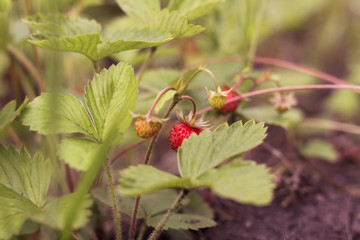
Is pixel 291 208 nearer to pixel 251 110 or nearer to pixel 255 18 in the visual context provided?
pixel 251 110

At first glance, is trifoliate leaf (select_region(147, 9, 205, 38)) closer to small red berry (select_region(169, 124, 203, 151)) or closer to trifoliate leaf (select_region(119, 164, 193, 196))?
small red berry (select_region(169, 124, 203, 151))

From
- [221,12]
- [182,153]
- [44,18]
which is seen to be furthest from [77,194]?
[221,12]

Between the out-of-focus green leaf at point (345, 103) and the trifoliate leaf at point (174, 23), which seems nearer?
the trifoliate leaf at point (174, 23)

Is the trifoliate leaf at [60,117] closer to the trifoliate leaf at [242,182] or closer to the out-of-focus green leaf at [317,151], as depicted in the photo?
the trifoliate leaf at [242,182]

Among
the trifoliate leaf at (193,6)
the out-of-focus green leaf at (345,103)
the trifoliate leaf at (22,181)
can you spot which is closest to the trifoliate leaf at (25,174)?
the trifoliate leaf at (22,181)

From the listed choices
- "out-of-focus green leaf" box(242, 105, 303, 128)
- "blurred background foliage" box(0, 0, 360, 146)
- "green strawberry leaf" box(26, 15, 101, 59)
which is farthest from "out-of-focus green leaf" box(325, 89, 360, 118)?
"green strawberry leaf" box(26, 15, 101, 59)

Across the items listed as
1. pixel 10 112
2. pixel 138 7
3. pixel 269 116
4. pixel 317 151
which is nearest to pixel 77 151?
pixel 10 112

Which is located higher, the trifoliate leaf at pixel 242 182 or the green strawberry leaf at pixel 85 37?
the green strawberry leaf at pixel 85 37
